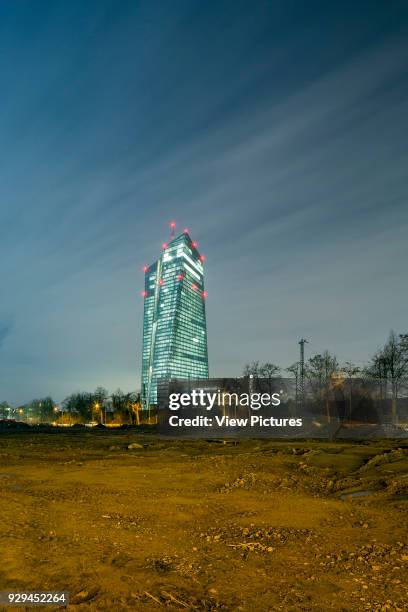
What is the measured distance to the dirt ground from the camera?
20.6 feet

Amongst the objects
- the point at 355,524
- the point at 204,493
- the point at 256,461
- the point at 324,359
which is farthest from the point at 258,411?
the point at 355,524

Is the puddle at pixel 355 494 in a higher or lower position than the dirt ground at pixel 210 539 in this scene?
lower

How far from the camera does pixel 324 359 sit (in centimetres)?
6209

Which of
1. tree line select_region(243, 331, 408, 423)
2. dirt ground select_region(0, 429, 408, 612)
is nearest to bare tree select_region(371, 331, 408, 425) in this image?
tree line select_region(243, 331, 408, 423)

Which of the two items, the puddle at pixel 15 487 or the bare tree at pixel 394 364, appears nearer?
the puddle at pixel 15 487

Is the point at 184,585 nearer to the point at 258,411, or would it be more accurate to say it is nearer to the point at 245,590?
the point at 245,590

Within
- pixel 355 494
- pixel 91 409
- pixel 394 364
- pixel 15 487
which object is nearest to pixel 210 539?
pixel 355 494

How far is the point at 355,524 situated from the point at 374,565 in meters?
2.89

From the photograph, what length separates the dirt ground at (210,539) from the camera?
6270 mm

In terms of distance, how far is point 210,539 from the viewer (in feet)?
29.0

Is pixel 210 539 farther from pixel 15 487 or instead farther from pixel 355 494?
pixel 15 487

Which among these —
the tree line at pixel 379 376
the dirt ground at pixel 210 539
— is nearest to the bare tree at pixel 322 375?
the tree line at pixel 379 376

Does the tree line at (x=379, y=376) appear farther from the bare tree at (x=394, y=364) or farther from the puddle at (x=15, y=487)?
the puddle at (x=15, y=487)

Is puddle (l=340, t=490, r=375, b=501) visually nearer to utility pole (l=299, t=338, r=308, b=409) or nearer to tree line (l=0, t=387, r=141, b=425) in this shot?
utility pole (l=299, t=338, r=308, b=409)
